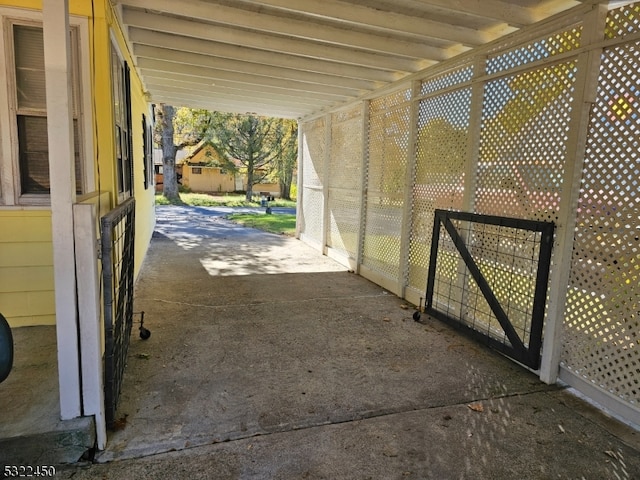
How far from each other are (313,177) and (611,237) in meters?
6.92

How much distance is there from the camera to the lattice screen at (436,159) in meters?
4.37

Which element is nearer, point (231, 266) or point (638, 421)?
point (638, 421)

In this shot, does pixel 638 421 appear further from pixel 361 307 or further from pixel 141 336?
pixel 141 336

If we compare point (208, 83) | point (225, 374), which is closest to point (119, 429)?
point (225, 374)

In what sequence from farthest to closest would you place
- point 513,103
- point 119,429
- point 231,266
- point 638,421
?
1. point 231,266
2. point 513,103
3. point 638,421
4. point 119,429

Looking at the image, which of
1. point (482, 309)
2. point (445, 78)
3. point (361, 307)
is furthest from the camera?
point (361, 307)

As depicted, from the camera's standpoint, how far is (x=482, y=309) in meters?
4.09

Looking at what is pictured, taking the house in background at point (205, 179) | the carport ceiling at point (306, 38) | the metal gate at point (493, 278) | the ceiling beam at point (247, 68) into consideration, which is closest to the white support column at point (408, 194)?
the carport ceiling at point (306, 38)

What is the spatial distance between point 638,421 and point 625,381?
0.83 ft

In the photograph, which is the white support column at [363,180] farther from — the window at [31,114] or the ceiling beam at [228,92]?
the window at [31,114]

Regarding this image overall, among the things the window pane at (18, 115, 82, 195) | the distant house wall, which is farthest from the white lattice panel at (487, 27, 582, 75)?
the distant house wall

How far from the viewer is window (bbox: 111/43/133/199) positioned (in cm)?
361

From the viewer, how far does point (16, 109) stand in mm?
3148

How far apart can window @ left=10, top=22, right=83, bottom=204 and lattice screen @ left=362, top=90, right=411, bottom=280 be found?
12.8ft
